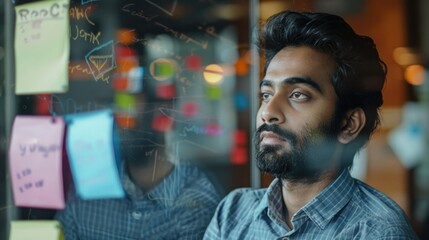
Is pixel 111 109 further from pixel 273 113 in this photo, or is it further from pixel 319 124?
pixel 319 124

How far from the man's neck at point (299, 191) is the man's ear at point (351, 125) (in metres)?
0.11

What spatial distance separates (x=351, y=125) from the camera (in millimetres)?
1680

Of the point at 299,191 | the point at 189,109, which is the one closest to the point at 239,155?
the point at 189,109

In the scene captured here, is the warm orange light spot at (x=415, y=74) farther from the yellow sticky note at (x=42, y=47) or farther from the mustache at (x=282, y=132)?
the yellow sticky note at (x=42, y=47)

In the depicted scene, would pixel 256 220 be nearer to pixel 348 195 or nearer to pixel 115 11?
pixel 348 195

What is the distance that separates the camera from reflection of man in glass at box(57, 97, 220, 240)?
2119 millimetres

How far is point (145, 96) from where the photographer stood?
216cm

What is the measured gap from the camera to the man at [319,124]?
5.37 ft

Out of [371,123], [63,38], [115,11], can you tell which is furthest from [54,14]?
[371,123]

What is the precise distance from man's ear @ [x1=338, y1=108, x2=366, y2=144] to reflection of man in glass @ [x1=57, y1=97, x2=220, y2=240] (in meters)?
0.62

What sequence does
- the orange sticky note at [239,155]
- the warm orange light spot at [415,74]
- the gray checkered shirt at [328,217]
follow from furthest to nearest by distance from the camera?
the orange sticky note at [239,155] → the warm orange light spot at [415,74] → the gray checkered shirt at [328,217]

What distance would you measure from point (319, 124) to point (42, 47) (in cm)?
117

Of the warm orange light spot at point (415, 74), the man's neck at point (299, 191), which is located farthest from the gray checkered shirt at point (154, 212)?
the warm orange light spot at point (415, 74)

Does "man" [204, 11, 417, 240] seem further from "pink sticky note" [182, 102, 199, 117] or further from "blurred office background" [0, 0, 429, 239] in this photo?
"pink sticky note" [182, 102, 199, 117]
